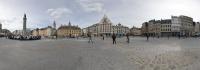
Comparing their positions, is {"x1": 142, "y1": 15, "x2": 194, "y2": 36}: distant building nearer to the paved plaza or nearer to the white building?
the white building

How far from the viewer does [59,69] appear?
455 inches

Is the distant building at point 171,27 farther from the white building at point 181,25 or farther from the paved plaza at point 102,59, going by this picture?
the paved plaza at point 102,59

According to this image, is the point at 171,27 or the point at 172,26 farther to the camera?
the point at 171,27

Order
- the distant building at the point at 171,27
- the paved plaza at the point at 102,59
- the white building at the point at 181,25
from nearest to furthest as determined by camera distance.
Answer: the paved plaza at the point at 102,59
the distant building at the point at 171,27
the white building at the point at 181,25

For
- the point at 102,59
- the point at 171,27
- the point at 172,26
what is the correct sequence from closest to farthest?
the point at 102,59, the point at 172,26, the point at 171,27

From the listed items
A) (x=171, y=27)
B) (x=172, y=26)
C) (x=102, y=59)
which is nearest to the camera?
(x=102, y=59)

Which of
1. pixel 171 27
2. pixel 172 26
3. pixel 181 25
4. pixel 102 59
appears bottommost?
pixel 102 59

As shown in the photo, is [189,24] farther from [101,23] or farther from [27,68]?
[27,68]

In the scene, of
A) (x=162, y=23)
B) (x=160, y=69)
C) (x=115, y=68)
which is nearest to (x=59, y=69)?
(x=115, y=68)

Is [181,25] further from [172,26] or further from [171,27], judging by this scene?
[171,27]

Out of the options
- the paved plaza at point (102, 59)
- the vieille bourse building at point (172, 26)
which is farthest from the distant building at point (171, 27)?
the paved plaza at point (102, 59)

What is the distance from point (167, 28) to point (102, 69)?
15230 centimetres

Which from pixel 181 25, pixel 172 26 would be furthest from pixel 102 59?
pixel 181 25

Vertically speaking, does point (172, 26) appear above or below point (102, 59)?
above
